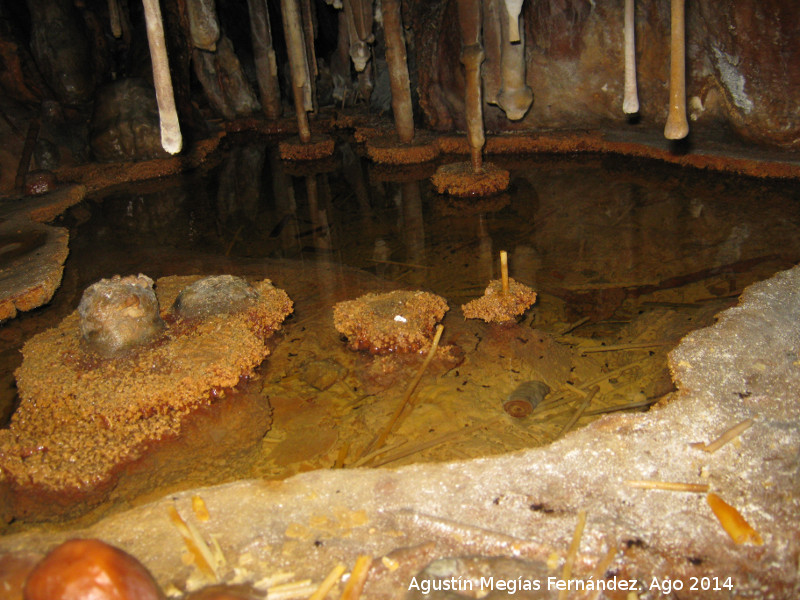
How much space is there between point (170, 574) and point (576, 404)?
2.75 meters

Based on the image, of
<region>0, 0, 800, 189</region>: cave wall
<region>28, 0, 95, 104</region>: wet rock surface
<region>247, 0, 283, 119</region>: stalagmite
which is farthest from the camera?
<region>247, 0, 283, 119</region>: stalagmite

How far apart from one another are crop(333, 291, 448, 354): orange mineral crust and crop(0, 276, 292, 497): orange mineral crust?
2.40 ft

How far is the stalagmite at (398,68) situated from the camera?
10.1 meters

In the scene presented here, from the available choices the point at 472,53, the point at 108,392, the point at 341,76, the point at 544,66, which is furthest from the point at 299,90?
the point at 108,392

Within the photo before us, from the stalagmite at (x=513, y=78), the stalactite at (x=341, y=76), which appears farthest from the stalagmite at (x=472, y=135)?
the stalactite at (x=341, y=76)

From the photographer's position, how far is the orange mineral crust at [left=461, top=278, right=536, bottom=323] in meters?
5.42

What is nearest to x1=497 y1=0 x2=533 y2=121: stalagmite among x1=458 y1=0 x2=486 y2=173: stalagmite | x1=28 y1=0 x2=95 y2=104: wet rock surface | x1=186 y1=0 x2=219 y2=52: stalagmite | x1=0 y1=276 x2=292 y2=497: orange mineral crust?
x1=458 y1=0 x2=486 y2=173: stalagmite

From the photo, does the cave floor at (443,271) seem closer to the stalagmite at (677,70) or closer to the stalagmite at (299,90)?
Answer: the stalagmite at (299,90)

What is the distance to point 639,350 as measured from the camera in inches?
190

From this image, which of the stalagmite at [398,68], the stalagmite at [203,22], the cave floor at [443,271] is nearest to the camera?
the cave floor at [443,271]

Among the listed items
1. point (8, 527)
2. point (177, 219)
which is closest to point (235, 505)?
point (8, 527)

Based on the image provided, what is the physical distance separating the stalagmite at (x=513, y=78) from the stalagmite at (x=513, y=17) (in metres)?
0.34

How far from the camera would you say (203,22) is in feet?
39.3

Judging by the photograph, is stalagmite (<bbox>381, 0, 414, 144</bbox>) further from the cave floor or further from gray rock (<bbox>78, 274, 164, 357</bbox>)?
gray rock (<bbox>78, 274, 164, 357</bbox>)
